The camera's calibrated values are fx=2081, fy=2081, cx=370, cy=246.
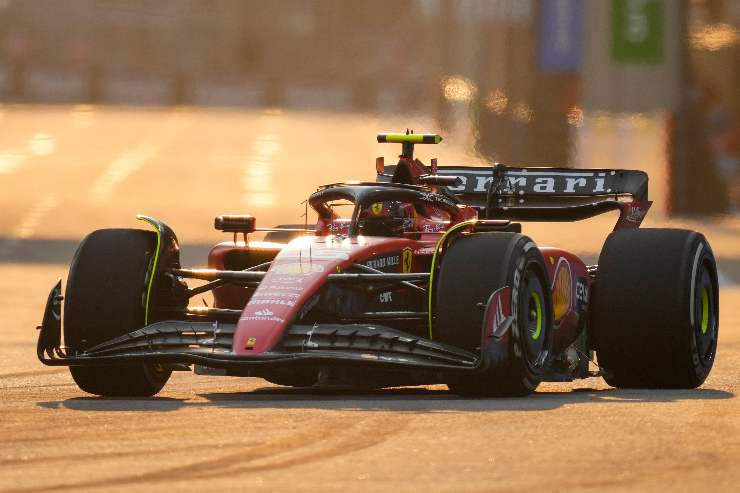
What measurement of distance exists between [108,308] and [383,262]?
176cm

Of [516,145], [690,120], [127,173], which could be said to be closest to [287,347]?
[516,145]

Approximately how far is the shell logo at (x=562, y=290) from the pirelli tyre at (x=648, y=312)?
0.18 metres

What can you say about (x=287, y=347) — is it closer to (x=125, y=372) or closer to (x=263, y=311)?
(x=263, y=311)

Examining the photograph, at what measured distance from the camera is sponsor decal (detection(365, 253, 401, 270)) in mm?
13102

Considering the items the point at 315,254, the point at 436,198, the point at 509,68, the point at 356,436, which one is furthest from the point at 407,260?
the point at 509,68

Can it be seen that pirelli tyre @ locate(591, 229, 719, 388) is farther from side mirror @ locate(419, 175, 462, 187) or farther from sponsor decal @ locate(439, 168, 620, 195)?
sponsor decal @ locate(439, 168, 620, 195)

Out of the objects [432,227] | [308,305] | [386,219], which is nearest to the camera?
[308,305]

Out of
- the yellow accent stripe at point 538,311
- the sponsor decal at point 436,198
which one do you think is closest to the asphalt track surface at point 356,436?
the yellow accent stripe at point 538,311

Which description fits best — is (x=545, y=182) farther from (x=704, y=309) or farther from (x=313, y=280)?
(x=313, y=280)

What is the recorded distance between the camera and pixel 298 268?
12.7 metres

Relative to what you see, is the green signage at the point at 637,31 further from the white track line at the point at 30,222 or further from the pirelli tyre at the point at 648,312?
the pirelli tyre at the point at 648,312

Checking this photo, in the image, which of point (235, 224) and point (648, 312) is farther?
point (235, 224)

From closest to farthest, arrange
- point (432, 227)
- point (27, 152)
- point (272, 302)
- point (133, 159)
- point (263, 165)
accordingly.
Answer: point (272, 302)
point (432, 227)
point (263, 165)
point (133, 159)
point (27, 152)

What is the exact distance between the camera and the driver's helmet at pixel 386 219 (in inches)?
549
